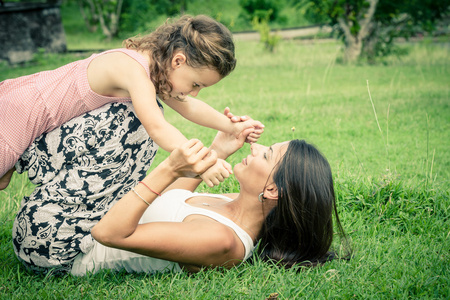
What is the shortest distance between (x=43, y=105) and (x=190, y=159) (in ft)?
3.19

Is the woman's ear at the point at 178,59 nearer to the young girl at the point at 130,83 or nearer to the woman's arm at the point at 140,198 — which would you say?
the young girl at the point at 130,83

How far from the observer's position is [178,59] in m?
2.60

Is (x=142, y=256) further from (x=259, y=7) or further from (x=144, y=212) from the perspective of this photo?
(x=259, y=7)

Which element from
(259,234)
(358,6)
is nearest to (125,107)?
(259,234)

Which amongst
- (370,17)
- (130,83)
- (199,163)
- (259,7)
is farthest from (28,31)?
(259,7)

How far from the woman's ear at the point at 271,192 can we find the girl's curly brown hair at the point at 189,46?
0.74 metres

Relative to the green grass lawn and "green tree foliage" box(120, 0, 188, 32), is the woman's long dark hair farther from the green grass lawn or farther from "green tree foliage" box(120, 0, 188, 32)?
"green tree foliage" box(120, 0, 188, 32)

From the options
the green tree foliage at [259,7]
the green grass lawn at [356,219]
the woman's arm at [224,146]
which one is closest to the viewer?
the green grass lawn at [356,219]

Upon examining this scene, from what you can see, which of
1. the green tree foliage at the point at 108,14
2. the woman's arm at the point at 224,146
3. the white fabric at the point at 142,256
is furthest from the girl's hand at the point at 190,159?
the green tree foliage at the point at 108,14

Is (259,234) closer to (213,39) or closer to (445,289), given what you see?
(445,289)

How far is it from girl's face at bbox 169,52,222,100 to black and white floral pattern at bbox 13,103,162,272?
1.00ft

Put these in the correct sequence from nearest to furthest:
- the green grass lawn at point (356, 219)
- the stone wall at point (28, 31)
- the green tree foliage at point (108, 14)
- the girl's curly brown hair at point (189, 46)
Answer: the green grass lawn at point (356, 219)
the girl's curly brown hair at point (189, 46)
the stone wall at point (28, 31)
the green tree foliage at point (108, 14)

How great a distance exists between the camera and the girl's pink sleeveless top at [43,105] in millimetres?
2404

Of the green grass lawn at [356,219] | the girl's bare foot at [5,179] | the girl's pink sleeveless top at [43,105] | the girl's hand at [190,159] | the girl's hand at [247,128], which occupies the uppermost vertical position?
the girl's pink sleeveless top at [43,105]
